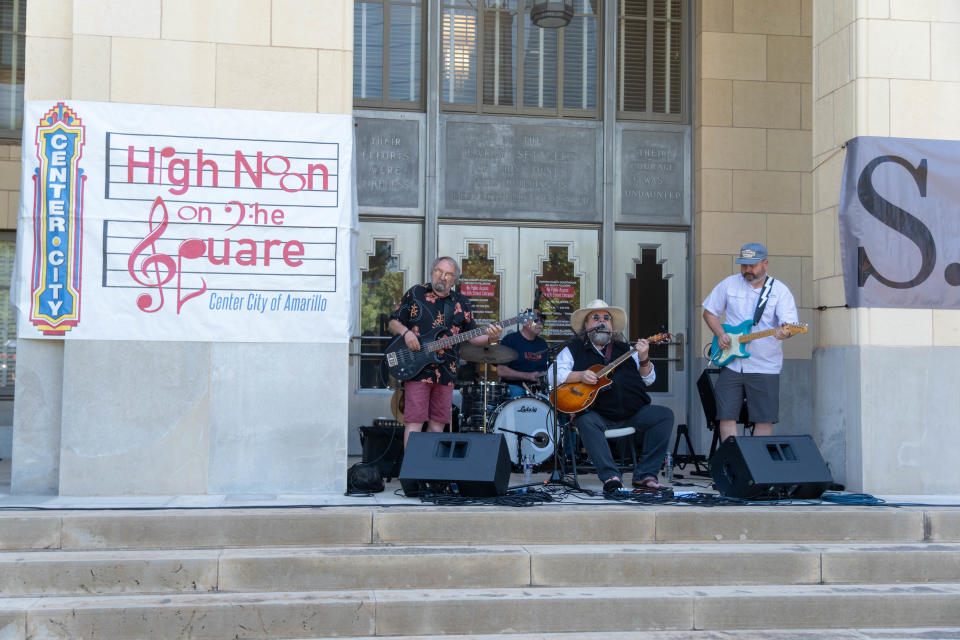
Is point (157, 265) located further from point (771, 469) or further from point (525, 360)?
point (771, 469)

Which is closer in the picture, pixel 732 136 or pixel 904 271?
pixel 904 271

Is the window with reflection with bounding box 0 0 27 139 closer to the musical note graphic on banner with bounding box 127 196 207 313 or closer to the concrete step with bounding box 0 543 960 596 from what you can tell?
the musical note graphic on banner with bounding box 127 196 207 313

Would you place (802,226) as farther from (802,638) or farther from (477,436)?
(802,638)

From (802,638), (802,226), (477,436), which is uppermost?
(802,226)

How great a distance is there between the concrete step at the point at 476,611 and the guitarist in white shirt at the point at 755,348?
1.99 m

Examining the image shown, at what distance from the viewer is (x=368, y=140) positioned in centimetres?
1008

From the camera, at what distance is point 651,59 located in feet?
34.5

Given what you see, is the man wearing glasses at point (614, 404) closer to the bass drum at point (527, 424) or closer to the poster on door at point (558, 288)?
the bass drum at point (527, 424)

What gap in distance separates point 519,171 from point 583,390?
323cm

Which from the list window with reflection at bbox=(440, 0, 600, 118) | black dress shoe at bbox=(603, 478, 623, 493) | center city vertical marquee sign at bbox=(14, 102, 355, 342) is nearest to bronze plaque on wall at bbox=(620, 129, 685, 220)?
window with reflection at bbox=(440, 0, 600, 118)

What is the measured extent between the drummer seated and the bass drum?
320 mm

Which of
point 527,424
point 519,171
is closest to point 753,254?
point 527,424

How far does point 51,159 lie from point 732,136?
6.53 metres

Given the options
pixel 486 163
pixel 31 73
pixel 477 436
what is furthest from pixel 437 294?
pixel 31 73
